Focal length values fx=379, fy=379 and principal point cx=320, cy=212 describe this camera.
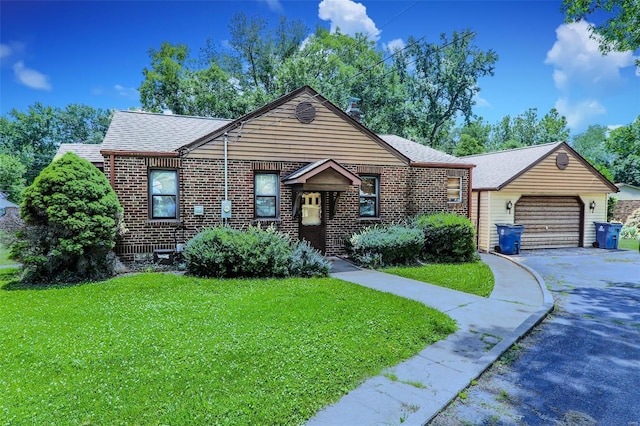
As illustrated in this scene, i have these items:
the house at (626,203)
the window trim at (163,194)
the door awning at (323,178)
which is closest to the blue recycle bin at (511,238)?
the door awning at (323,178)

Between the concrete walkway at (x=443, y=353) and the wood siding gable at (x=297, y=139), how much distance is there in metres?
4.67

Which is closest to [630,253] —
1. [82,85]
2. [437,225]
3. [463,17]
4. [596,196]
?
[596,196]

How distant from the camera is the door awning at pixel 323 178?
1133cm

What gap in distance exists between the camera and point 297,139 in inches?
480

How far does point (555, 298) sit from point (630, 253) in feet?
36.6

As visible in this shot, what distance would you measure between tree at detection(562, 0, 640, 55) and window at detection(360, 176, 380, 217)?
7.20 meters

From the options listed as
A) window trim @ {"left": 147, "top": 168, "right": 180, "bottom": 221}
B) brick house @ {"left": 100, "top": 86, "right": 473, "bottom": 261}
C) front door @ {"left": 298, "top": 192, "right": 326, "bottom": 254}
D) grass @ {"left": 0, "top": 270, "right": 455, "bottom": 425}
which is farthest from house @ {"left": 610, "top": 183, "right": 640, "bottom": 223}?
window trim @ {"left": 147, "top": 168, "right": 180, "bottom": 221}

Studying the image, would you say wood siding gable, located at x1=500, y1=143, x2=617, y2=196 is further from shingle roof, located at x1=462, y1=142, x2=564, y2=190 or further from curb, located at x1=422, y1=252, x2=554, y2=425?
curb, located at x1=422, y1=252, x2=554, y2=425

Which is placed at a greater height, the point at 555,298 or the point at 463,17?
the point at 463,17

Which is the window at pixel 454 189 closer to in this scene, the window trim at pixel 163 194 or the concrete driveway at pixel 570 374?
the concrete driveway at pixel 570 374

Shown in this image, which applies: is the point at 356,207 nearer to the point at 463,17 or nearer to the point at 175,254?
the point at 175,254

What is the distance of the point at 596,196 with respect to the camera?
60.2ft

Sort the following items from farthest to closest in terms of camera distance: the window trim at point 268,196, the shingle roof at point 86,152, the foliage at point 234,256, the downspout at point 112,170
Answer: the shingle roof at point 86,152, the window trim at point 268,196, the downspout at point 112,170, the foliage at point 234,256

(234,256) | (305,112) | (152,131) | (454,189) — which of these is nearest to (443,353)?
(234,256)
